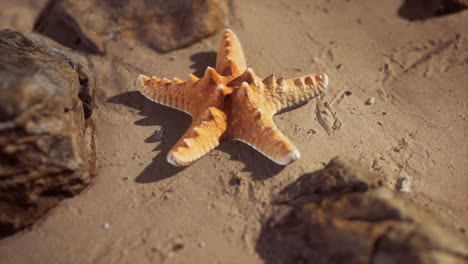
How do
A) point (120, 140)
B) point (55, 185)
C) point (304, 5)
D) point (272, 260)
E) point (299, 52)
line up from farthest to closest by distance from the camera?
point (304, 5), point (299, 52), point (120, 140), point (55, 185), point (272, 260)

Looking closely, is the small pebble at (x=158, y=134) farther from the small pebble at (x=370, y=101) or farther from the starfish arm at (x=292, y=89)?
the small pebble at (x=370, y=101)

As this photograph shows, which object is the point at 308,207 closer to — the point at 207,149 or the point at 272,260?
the point at 272,260

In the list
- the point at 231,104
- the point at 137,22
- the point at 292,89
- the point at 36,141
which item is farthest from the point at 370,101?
the point at 36,141

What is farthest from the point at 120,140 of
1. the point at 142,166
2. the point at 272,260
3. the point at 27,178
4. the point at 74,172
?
the point at 272,260

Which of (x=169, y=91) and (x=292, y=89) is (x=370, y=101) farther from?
(x=169, y=91)

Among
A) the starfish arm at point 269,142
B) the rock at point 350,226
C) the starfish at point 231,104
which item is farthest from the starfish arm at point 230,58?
the rock at point 350,226

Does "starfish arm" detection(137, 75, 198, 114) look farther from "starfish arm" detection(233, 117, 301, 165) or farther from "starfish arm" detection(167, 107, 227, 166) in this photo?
"starfish arm" detection(233, 117, 301, 165)
